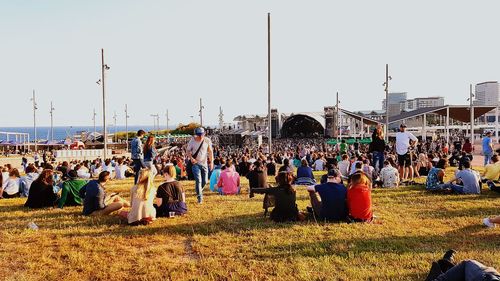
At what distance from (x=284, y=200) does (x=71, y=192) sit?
A: 5071 mm

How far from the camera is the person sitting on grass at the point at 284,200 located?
7.59 meters

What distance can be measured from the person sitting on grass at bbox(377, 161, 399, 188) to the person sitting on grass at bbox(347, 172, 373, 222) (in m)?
5.18

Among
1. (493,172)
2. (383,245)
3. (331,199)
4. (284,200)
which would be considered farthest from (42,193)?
(493,172)

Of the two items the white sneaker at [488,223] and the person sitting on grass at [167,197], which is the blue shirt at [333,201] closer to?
the white sneaker at [488,223]

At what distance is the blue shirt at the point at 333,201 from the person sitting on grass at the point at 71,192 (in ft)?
18.2

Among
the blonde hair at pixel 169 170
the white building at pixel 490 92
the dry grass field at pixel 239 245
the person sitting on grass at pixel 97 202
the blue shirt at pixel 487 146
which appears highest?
the white building at pixel 490 92

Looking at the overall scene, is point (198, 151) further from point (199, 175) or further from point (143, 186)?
point (143, 186)

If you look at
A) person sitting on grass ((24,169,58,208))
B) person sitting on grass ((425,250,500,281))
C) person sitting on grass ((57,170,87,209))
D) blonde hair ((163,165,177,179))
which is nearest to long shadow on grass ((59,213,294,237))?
blonde hair ((163,165,177,179))

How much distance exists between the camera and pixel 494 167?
12031 millimetres

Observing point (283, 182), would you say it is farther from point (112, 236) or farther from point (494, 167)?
point (494, 167)

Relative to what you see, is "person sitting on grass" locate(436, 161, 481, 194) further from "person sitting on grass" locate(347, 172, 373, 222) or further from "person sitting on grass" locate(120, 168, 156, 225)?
"person sitting on grass" locate(120, 168, 156, 225)

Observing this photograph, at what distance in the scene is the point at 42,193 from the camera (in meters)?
9.69

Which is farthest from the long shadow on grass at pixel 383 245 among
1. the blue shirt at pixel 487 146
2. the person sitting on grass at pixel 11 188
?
the blue shirt at pixel 487 146

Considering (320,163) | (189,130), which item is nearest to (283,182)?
(320,163)
